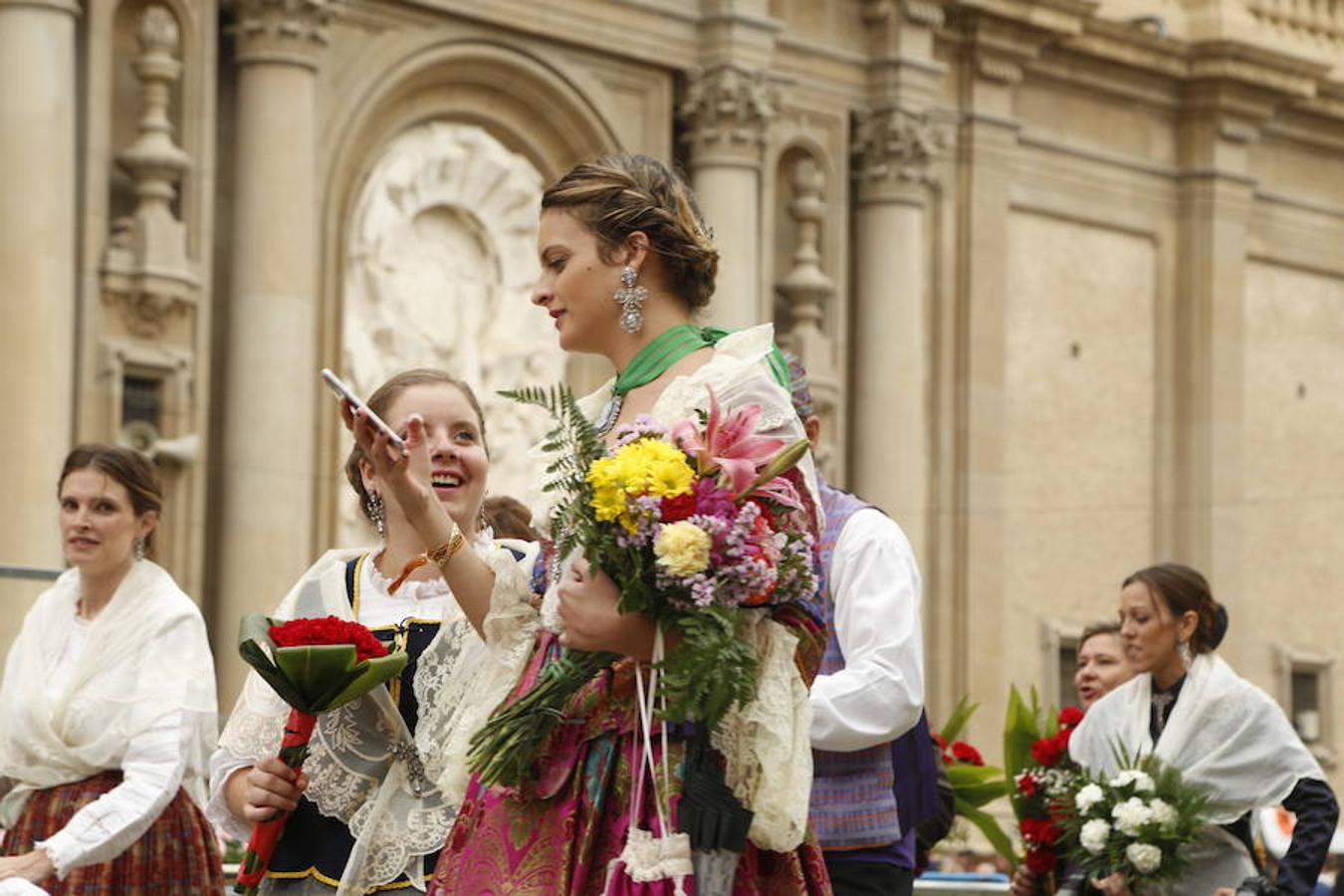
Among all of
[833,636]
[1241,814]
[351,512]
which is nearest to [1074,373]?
[351,512]

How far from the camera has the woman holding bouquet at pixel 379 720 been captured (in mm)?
5352

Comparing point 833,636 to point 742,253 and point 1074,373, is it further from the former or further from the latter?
point 1074,373

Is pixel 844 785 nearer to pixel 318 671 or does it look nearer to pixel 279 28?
pixel 318 671

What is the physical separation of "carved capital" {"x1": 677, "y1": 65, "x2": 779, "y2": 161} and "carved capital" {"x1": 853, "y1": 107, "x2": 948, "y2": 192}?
4.85 ft

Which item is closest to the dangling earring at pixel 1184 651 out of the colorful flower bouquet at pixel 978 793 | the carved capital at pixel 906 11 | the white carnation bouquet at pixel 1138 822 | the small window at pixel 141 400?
the white carnation bouquet at pixel 1138 822

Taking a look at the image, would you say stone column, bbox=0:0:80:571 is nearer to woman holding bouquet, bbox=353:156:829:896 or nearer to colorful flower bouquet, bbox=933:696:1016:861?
colorful flower bouquet, bbox=933:696:1016:861

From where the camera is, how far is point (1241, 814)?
26.9ft

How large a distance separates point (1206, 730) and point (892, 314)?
43.6 feet

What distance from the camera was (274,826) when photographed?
5305mm

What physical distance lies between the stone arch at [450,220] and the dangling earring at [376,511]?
40.3 ft

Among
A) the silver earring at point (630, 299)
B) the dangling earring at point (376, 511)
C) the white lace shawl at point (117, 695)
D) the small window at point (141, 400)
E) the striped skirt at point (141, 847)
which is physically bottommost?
the striped skirt at point (141, 847)

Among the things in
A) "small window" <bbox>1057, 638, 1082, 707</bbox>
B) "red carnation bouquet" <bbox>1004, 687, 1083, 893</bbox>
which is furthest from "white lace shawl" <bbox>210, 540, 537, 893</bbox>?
"small window" <bbox>1057, 638, 1082, 707</bbox>

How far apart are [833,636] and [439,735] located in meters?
1.32

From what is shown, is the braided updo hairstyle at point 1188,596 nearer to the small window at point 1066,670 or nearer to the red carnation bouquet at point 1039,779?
the red carnation bouquet at point 1039,779
